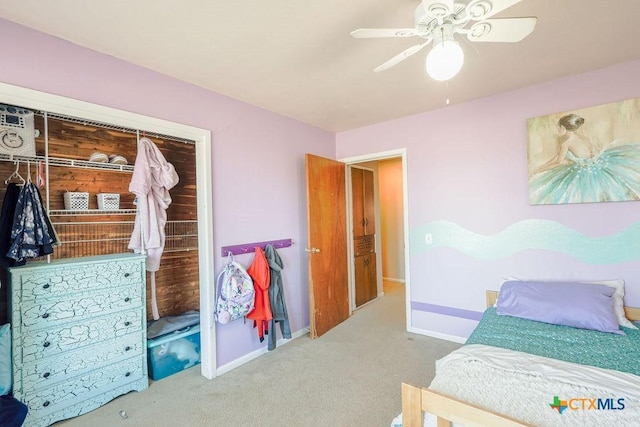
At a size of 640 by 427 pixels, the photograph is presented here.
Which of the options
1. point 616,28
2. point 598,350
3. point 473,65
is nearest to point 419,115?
point 473,65

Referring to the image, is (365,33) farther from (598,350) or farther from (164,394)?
(164,394)

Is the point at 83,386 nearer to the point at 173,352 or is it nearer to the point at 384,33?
the point at 173,352

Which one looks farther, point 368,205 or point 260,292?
point 368,205

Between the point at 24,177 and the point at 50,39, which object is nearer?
the point at 50,39

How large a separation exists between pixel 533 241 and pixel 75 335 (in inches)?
144

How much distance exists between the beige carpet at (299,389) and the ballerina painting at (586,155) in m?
1.77

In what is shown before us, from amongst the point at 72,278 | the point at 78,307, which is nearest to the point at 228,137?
the point at 72,278

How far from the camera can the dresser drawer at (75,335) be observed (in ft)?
5.90

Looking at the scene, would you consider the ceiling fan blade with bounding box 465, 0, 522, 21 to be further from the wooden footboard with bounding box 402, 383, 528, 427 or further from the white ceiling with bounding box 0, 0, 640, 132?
the wooden footboard with bounding box 402, 383, 528, 427

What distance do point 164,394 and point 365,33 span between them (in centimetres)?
276

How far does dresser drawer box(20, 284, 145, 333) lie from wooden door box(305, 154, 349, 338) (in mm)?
1652

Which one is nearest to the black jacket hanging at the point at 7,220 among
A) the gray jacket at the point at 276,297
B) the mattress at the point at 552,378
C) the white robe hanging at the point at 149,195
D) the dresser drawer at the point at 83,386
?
the white robe hanging at the point at 149,195

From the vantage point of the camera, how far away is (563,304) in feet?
6.79

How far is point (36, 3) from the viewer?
→ 1.48 metres
